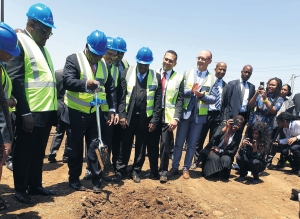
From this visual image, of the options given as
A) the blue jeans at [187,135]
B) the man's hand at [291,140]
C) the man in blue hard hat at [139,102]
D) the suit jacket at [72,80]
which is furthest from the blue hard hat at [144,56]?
the man's hand at [291,140]

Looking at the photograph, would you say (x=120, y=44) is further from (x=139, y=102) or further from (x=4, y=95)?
(x=4, y=95)

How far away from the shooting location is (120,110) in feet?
14.4

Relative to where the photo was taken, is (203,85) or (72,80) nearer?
(72,80)

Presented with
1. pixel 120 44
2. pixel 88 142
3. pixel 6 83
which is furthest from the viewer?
pixel 120 44

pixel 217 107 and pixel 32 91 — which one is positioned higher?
pixel 32 91

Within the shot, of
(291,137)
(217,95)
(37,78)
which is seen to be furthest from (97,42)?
(291,137)

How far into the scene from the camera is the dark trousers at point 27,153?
10.7ft

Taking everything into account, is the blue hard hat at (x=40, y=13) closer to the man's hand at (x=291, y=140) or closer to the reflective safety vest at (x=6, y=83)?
the reflective safety vest at (x=6, y=83)

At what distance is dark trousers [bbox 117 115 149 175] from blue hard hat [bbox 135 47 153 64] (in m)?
0.90

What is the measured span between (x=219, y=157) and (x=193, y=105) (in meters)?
1.12

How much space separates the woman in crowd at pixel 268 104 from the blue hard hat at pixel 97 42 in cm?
341

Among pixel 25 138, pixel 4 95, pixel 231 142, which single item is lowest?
pixel 231 142

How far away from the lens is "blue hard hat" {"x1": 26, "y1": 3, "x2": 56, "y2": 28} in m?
3.25

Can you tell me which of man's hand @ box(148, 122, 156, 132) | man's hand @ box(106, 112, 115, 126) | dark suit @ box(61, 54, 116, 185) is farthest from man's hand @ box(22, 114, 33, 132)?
man's hand @ box(148, 122, 156, 132)
